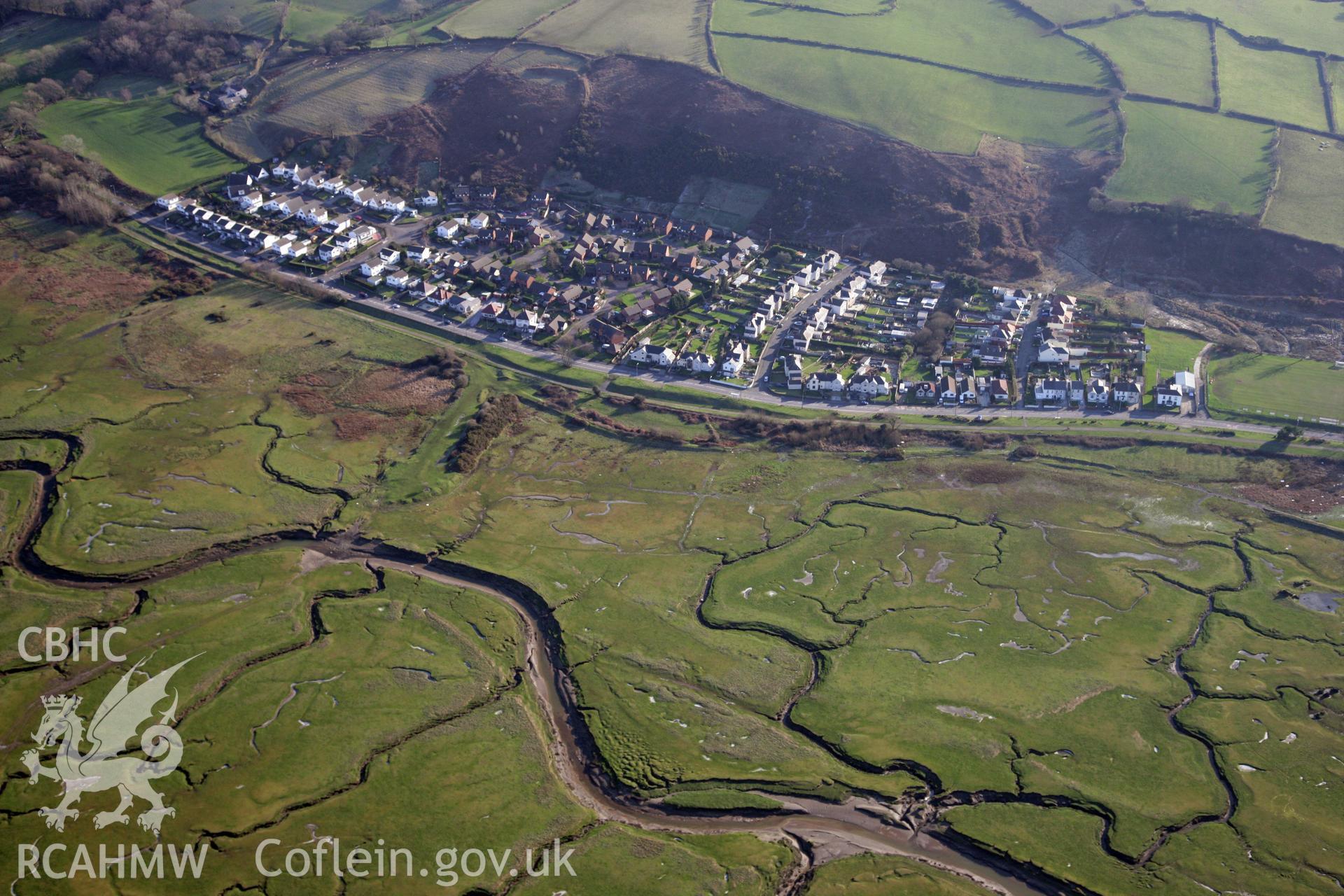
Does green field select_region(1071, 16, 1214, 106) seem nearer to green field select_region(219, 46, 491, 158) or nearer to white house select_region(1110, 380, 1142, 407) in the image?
white house select_region(1110, 380, 1142, 407)

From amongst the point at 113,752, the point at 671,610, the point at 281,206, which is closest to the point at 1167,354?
the point at 671,610

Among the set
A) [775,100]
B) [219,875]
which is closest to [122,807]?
[219,875]

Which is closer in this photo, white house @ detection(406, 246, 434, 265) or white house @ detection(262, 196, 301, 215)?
white house @ detection(406, 246, 434, 265)

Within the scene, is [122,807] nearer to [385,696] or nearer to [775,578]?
[385,696]

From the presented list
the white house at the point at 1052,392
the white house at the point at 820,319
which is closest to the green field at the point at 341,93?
the white house at the point at 820,319

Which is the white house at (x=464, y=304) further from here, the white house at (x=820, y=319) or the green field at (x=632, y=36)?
the green field at (x=632, y=36)

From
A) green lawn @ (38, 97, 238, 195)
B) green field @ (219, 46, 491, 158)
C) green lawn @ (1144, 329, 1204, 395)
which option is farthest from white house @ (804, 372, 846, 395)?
green lawn @ (38, 97, 238, 195)
